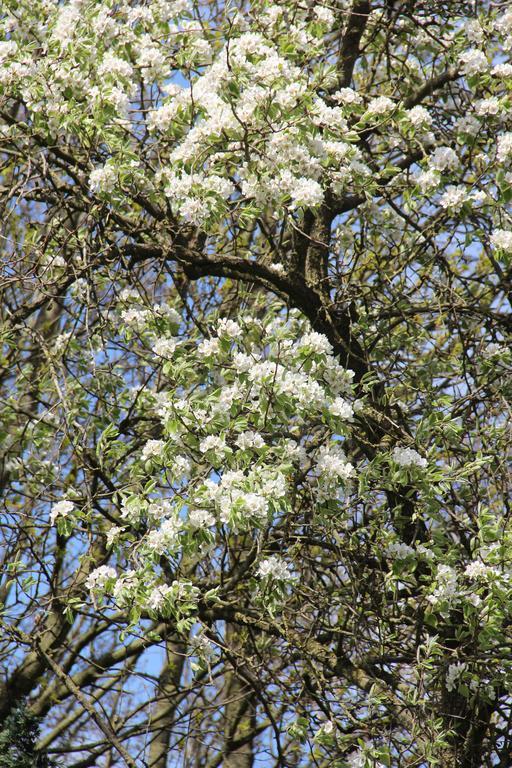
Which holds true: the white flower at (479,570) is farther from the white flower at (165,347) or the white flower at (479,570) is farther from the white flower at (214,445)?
the white flower at (165,347)

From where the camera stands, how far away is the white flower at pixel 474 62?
16.1 ft

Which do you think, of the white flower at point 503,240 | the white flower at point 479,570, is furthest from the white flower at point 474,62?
the white flower at point 479,570

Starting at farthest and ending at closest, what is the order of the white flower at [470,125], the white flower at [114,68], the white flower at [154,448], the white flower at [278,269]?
the white flower at [278,269] < the white flower at [470,125] < the white flower at [114,68] < the white flower at [154,448]

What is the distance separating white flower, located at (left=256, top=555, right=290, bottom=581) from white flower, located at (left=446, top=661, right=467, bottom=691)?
98 centimetres

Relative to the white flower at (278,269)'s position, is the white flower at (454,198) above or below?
below

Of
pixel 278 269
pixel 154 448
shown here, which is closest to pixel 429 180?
pixel 278 269

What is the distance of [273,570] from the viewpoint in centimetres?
420

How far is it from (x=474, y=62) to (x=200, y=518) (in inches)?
111

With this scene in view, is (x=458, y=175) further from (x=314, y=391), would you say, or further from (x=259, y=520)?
(x=259, y=520)

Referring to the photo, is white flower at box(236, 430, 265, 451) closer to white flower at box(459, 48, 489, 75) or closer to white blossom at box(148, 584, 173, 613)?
white blossom at box(148, 584, 173, 613)

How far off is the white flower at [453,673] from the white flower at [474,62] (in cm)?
305

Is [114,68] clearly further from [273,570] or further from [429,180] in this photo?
[273,570]

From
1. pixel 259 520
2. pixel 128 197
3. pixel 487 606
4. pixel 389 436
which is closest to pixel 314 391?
pixel 259 520

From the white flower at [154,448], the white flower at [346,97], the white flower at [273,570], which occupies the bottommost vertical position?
the white flower at [273,570]
